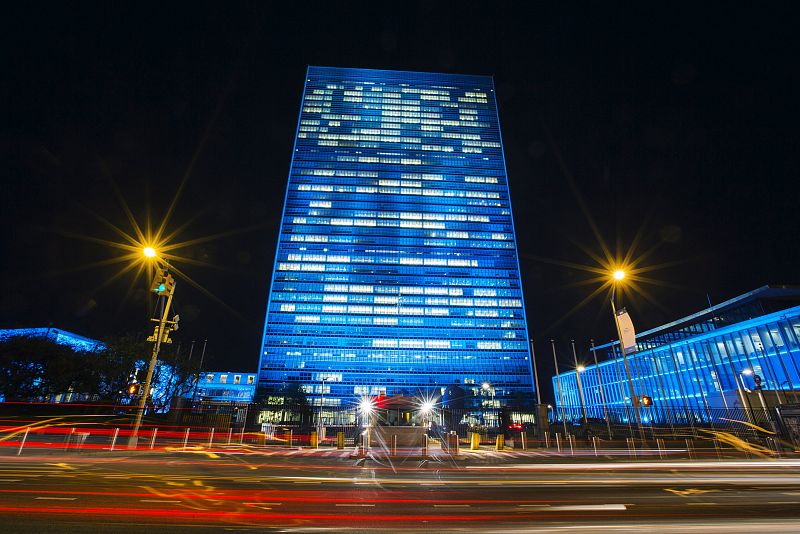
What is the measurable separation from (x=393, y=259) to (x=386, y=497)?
128m

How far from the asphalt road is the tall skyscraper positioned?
356 feet

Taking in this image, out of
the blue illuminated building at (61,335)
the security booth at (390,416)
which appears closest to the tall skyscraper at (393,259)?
the blue illuminated building at (61,335)

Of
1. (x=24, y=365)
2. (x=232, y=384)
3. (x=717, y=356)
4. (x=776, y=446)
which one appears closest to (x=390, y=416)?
(x=776, y=446)

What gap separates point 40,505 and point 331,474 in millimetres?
8346

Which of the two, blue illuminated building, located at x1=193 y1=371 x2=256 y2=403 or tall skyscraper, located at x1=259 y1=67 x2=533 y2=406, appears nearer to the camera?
tall skyscraper, located at x1=259 y1=67 x2=533 y2=406

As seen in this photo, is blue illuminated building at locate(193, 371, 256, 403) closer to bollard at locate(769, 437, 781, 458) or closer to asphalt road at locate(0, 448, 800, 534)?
asphalt road at locate(0, 448, 800, 534)

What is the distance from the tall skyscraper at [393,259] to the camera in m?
123

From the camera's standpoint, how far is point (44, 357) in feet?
155

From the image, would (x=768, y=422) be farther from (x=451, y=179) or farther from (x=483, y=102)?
(x=483, y=102)

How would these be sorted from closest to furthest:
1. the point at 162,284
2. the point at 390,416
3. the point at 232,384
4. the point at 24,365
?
the point at 162,284 < the point at 390,416 < the point at 24,365 < the point at 232,384

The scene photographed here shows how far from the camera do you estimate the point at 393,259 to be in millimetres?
136875

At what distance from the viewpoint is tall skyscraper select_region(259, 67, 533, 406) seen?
4833 inches

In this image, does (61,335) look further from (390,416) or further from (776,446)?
(776,446)

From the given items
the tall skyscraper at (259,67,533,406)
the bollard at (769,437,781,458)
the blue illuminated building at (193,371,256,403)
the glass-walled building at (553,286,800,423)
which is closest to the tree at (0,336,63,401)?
the glass-walled building at (553,286,800,423)
